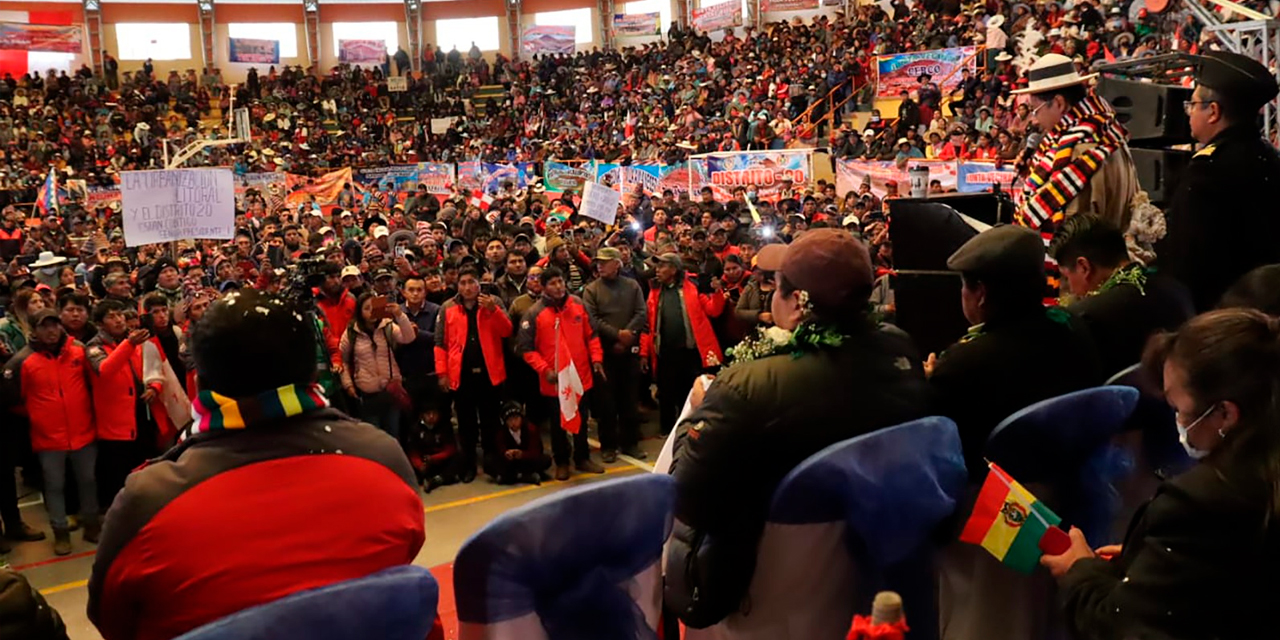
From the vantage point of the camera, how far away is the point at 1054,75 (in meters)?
4.28

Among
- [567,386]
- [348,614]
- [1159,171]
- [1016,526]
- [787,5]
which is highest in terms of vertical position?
[787,5]

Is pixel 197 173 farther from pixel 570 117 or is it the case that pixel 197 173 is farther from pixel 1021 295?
pixel 570 117

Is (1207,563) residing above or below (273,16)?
below

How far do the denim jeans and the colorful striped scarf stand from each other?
187 inches

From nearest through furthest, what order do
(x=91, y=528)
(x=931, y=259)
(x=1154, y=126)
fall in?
(x=931, y=259) < (x=1154, y=126) < (x=91, y=528)

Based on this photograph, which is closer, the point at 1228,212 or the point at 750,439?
the point at 750,439

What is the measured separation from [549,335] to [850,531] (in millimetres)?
4663

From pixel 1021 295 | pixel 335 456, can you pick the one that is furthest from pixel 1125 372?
pixel 335 456

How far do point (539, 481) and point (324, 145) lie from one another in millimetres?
24766

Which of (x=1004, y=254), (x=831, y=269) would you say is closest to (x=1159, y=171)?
(x=1004, y=254)

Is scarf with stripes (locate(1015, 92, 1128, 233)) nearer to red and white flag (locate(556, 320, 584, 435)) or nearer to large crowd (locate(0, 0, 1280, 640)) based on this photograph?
large crowd (locate(0, 0, 1280, 640))

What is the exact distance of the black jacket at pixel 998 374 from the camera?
2.88 metres

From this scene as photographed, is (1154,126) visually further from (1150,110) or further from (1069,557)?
(1069,557)

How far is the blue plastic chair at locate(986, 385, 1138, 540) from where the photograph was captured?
8.77 ft
